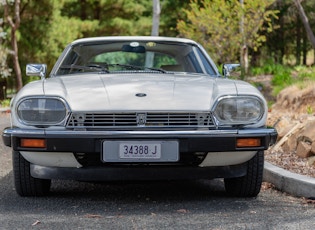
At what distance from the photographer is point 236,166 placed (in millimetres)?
5273

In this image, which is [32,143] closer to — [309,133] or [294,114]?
[309,133]

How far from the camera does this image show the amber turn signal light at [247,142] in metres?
5.02

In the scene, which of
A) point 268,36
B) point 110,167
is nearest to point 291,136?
point 110,167

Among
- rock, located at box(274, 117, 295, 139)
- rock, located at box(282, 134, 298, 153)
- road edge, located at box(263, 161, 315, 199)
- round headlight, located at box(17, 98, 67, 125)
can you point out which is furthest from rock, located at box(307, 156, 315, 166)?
round headlight, located at box(17, 98, 67, 125)

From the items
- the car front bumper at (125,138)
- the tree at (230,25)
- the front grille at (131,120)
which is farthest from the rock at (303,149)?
the tree at (230,25)

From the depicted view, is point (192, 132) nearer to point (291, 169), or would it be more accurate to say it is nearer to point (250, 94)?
point (250, 94)

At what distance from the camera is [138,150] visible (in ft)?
16.1

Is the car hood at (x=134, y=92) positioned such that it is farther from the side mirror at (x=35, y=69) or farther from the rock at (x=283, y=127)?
the rock at (x=283, y=127)

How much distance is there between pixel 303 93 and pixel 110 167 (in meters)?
6.90

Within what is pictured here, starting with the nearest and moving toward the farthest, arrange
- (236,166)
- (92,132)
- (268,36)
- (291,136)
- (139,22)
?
(92,132)
(236,166)
(291,136)
(139,22)
(268,36)

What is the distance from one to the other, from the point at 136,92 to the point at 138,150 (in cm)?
51

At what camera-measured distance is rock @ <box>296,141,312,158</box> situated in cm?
700

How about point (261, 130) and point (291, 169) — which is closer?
point (261, 130)

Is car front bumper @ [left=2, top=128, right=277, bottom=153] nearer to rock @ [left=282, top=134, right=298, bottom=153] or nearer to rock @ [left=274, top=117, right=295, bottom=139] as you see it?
rock @ [left=282, top=134, right=298, bottom=153]
